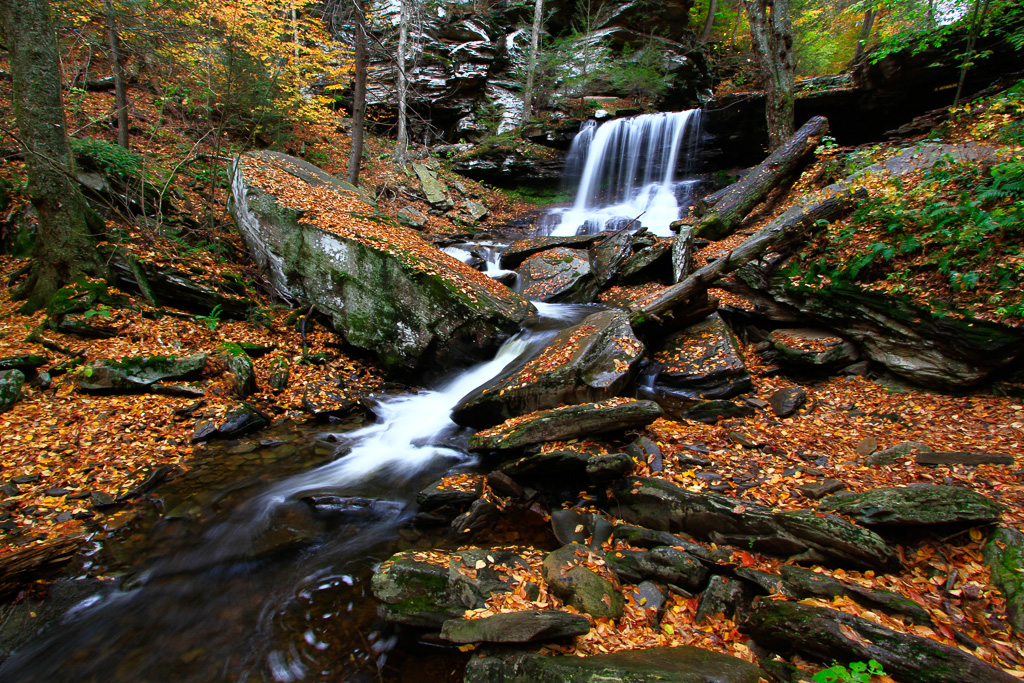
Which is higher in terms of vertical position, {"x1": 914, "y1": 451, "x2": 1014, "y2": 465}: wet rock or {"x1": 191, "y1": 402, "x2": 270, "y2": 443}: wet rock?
{"x1": 914, "y1": 451, "x2": 1014, "y2": 465}: wet rock

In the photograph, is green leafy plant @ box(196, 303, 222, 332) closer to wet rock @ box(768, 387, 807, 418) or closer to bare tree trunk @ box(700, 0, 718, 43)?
wet rock @ box(768, 387, 807, 418)

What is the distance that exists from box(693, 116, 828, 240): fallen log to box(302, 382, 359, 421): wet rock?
9073 mm

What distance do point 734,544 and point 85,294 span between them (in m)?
10.0

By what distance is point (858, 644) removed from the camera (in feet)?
8.34

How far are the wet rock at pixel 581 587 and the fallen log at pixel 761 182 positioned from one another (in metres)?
9.38

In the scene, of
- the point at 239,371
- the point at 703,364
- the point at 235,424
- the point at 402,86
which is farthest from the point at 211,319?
the point at 402,86

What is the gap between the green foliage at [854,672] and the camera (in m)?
2.34

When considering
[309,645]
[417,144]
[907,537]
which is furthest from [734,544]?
[417,144]

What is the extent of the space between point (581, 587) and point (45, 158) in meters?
10.2

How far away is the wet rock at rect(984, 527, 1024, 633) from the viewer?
2543 mm

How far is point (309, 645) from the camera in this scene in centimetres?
360

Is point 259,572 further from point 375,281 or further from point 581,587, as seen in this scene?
point 375,281

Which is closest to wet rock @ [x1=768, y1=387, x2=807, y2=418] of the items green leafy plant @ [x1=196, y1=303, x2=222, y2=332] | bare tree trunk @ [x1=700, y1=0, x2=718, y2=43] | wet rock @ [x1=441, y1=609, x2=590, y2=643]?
wet rock @ [x1=441, y1=609, x2=590, y2=643]

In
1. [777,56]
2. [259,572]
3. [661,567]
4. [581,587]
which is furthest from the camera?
[777,56]
